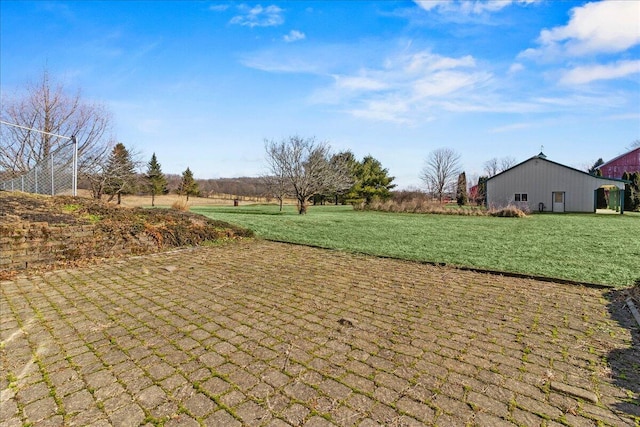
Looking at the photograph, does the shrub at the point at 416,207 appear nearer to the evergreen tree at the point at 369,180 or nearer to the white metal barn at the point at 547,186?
the white metal barn at the point at 547,186

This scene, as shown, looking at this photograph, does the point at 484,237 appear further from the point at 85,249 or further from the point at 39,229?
the point at 39,229

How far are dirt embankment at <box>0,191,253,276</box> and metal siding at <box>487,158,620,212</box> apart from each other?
2478 centimetres

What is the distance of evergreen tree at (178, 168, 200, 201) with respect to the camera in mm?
53600

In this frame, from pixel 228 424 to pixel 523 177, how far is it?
3279 cm

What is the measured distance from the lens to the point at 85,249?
6312 mm

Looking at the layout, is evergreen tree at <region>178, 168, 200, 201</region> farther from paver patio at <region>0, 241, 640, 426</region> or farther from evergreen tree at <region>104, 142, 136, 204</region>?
paver patio at <region>0, 241, 640, 426</region>

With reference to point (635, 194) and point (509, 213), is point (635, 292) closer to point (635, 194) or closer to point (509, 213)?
point (509, 213)

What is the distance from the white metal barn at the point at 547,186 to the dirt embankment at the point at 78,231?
2439 cm

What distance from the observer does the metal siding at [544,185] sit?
26.5 meters

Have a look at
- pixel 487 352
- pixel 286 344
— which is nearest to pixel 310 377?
pixel 286 344

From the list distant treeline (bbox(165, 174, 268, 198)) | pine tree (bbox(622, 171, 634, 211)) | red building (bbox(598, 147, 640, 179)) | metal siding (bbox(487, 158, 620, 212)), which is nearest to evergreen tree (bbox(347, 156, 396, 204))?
metal siding (bbox(487, 158, 620, 212))

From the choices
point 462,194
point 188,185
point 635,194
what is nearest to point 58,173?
point 462,194

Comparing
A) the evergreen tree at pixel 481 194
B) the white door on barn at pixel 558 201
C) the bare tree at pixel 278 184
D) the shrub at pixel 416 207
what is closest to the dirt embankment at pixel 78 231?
the bare tree at pixel 278 184

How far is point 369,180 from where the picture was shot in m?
39.1
